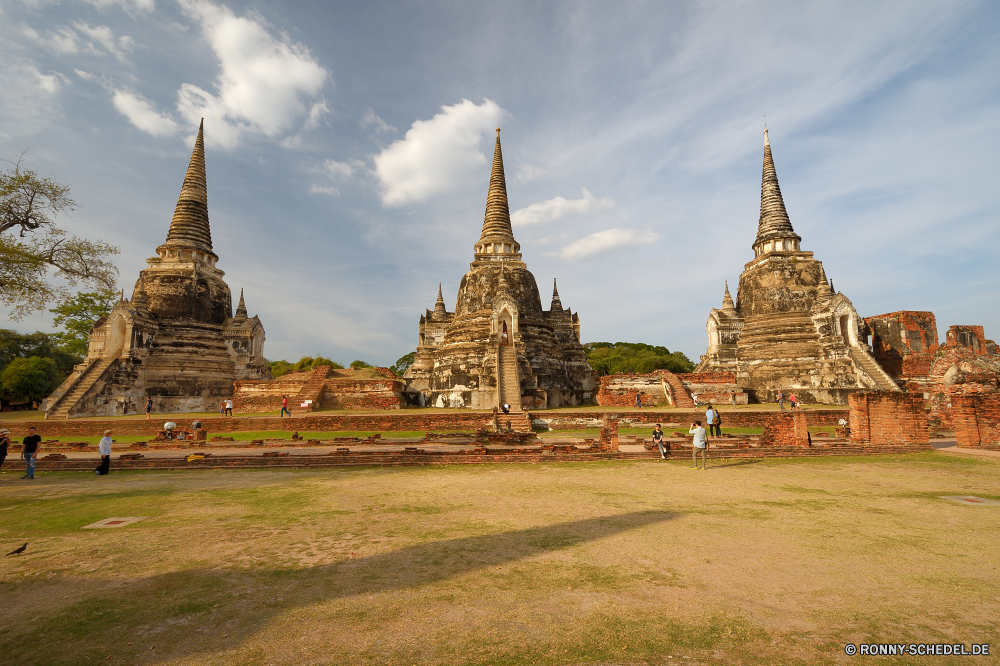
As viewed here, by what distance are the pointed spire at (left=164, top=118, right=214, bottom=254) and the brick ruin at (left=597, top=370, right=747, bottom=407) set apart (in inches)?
1037

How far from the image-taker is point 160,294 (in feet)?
89.8

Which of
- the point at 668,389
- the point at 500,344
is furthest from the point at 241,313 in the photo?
the point at 668,389

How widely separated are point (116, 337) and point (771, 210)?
1549 inches

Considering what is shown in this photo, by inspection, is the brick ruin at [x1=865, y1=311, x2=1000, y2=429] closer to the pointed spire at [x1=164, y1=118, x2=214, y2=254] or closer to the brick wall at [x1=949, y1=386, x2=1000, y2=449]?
the brick wall at [x1=949, y1=386, x2=1000, y2=449]

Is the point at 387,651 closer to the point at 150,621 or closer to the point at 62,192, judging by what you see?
the point at 150,621

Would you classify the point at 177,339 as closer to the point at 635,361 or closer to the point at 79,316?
the point at 79,316

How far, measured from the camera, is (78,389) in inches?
879

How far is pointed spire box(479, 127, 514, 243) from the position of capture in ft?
100

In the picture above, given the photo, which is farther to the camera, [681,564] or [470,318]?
[470,318]

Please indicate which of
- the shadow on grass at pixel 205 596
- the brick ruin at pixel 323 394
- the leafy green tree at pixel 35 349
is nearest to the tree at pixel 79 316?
the leafy green tree at pixel 35 349

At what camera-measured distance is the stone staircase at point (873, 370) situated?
21891mm

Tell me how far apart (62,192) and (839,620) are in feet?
52.1

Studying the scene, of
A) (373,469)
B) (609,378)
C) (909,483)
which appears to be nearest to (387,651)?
(373,469)

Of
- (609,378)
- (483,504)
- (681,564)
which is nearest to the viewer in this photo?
(681,564)
